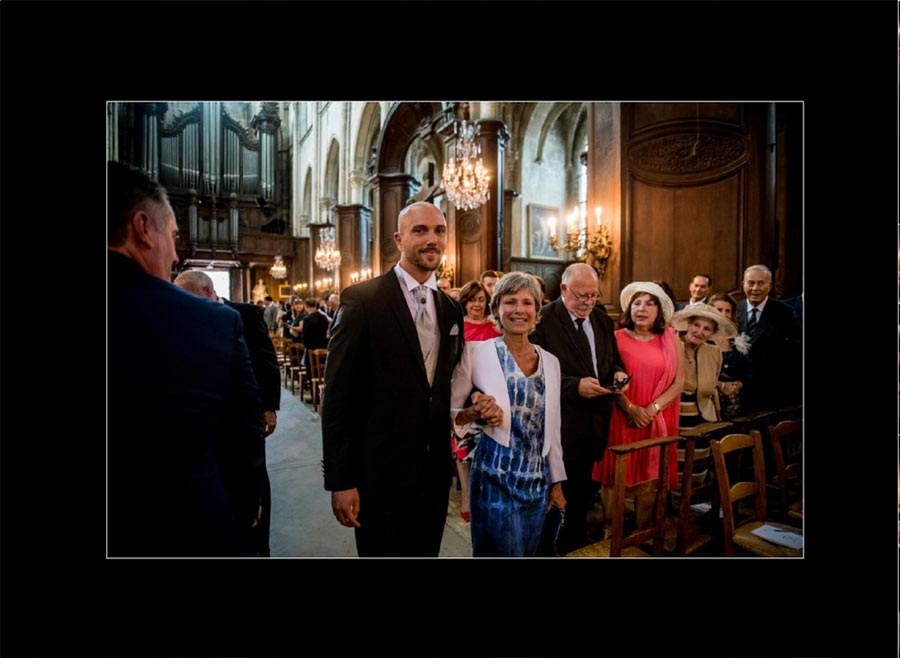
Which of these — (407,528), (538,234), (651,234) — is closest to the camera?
(407,528)

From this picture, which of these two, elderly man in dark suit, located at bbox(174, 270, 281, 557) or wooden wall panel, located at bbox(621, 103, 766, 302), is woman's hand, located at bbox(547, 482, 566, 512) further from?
wooden wall panel, located at bbox(621, 103, 766, 302)

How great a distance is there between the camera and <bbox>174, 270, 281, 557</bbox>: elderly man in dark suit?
1.67 metres

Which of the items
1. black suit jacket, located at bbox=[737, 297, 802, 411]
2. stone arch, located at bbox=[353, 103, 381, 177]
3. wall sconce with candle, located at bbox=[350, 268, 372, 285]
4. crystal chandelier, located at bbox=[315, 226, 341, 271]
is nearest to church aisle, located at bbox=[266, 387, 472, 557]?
black suit jacket, located at bbox=[737, 297, 802, 411]

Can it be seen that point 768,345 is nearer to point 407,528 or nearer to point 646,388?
point 646,388

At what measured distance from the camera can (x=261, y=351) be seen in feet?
6.55

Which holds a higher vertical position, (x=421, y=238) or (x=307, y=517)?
(x=421, y=238)

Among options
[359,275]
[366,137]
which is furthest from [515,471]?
[366,137]

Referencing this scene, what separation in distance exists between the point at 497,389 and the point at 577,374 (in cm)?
49

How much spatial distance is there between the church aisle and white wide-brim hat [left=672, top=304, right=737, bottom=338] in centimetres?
140

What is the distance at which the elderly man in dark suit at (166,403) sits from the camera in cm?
125
